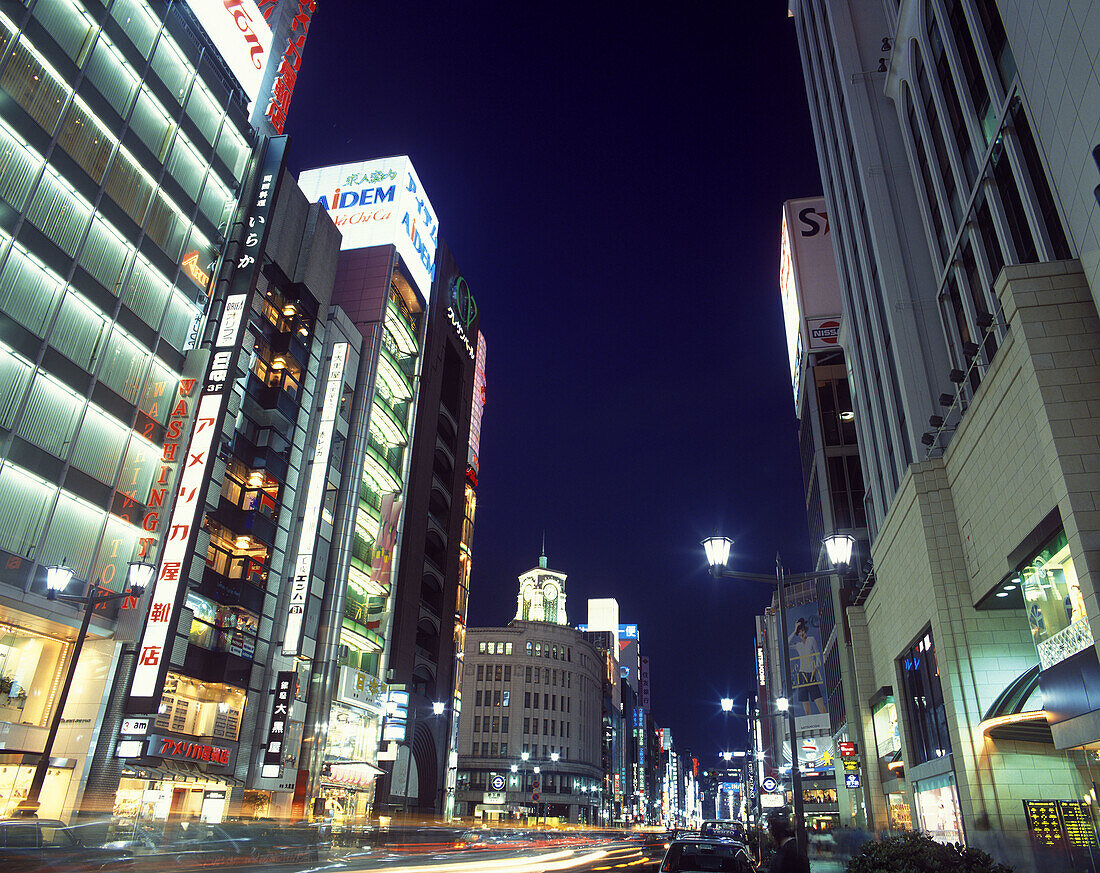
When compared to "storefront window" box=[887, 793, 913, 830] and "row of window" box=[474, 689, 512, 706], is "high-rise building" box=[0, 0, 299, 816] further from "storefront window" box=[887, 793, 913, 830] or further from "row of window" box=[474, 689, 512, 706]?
"row of window" box=[474, 689, 512, 706]

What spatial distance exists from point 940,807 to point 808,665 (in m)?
69.3

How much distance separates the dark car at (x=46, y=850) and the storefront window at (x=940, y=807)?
19.3m

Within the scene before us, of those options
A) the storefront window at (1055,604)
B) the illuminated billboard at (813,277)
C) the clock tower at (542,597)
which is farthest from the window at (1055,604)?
the clock tower at (542,597)

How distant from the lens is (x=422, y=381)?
2798 inches

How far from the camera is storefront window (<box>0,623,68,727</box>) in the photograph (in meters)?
30.2

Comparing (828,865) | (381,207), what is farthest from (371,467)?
(828,865)

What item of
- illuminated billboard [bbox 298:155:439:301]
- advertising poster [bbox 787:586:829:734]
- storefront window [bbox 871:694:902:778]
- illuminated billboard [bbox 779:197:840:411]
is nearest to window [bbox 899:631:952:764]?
storefront window [bbox 871:694:902:778]

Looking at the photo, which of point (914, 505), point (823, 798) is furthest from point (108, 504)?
point (823, 798)

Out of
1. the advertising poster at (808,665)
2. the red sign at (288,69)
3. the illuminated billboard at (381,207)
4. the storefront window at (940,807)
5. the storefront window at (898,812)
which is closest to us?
the storefront window at (940,807)

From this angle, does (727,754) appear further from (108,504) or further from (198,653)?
(108,504)

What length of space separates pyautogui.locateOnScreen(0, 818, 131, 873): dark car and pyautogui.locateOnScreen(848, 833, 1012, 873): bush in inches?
519

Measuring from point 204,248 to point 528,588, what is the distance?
12142 cm

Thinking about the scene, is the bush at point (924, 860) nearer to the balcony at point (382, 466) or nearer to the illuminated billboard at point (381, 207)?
the balcony at point (382, 466)

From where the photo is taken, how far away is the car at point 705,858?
13328mm
